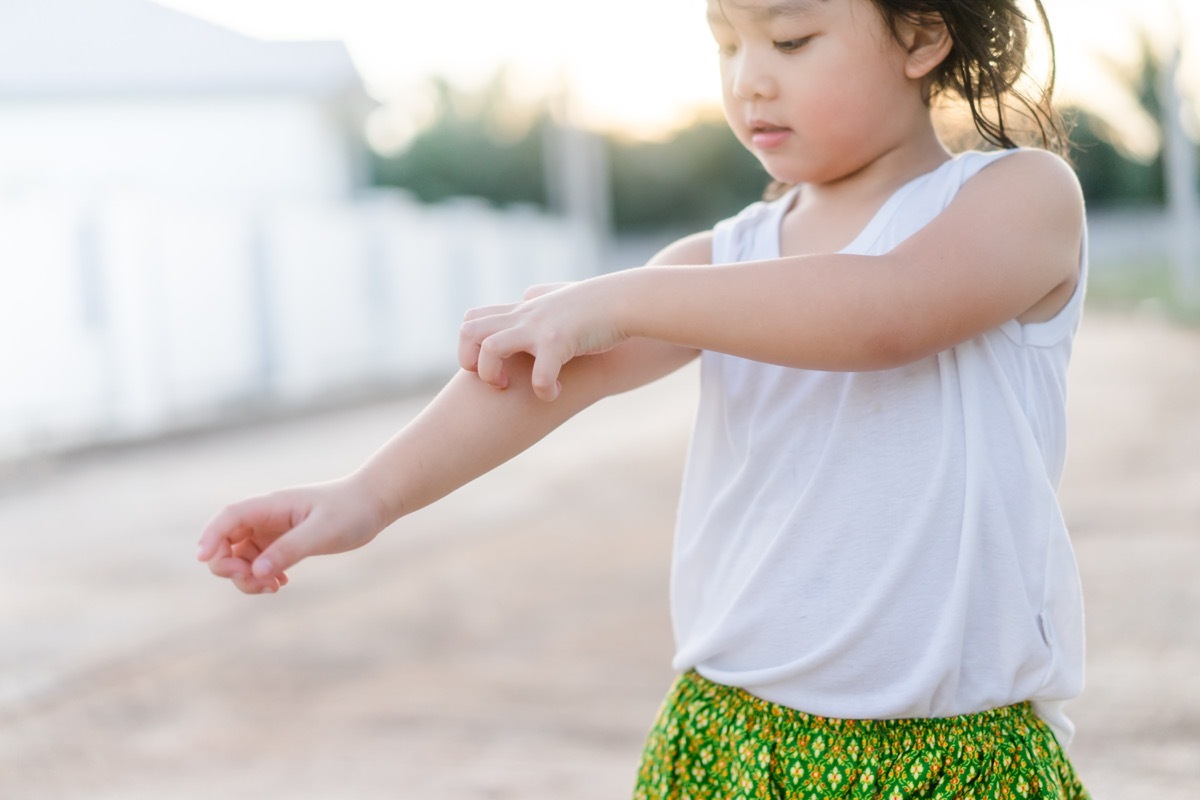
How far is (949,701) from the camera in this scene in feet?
4.14

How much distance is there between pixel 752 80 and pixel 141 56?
19192 mm

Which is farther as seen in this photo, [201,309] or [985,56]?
[201,309]

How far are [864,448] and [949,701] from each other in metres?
0.24

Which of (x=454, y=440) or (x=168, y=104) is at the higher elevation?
(x=168, y=104)

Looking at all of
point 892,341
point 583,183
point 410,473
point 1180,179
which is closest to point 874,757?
point 892,341

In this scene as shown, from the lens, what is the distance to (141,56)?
18828 millimetres

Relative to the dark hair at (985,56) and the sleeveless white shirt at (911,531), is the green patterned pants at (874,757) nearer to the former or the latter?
the sleeveless white shirt at (911,531)

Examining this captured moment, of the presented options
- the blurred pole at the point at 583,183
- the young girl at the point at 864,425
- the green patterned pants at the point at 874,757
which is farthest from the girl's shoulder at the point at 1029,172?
the blurred pole at the point at 583,183

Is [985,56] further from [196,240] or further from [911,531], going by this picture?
[196,240]

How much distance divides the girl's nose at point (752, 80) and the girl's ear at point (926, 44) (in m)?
0.14

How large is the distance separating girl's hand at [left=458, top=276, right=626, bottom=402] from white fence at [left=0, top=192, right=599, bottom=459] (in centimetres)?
732

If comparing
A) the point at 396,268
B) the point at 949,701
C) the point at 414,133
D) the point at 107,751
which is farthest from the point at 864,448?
the point at 414,133

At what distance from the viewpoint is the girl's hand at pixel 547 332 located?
1127 millimetres

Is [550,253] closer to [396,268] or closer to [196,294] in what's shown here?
[396,268]
